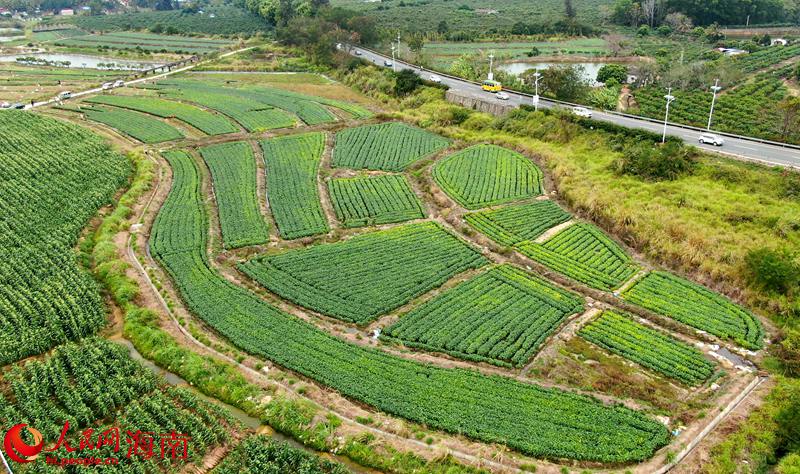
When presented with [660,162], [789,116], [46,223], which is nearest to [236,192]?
[46,223]

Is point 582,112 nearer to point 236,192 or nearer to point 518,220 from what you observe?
point 518,220

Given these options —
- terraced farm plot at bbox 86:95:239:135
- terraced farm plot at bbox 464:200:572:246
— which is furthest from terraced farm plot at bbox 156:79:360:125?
terraced farm plot at bbox 464:200:572:246

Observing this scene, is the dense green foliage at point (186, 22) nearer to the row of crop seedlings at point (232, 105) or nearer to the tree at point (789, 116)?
the row of crop seedlings at point (232, 105)

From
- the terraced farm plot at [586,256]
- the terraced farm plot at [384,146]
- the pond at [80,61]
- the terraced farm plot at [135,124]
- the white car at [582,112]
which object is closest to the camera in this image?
the terraced farm plot at [586,256]

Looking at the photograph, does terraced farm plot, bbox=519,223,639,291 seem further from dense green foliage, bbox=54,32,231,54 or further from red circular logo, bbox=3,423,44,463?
dense green foliage, bbox=54,32,231,54

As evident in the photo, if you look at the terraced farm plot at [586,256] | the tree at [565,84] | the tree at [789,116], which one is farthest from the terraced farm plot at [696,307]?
the tree at [565,84]
